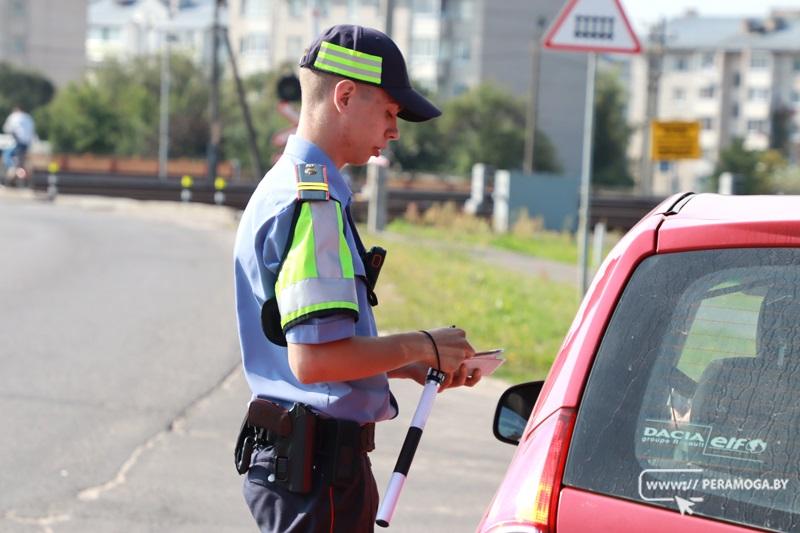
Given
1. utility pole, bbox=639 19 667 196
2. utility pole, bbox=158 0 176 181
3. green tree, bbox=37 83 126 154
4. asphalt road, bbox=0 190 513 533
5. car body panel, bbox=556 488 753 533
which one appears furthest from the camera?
green tree, bbox=37 83 126 154

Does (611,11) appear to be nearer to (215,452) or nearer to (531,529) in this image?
(215,452)

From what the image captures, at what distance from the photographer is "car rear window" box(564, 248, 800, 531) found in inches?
98.0

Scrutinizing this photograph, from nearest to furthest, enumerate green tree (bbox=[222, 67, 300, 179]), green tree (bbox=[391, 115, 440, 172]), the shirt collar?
the shirt collar
green tree (bbox=[222, 67, 300, 179])
green tree (bbox=[391, 115, 440, 172])

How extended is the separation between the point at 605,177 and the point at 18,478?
76.2 meters

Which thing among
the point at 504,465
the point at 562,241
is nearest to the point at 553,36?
the point at 504,465

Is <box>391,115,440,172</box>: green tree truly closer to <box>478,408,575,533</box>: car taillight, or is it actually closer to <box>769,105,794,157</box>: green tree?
<box>769,105,794,157</box>: green tree

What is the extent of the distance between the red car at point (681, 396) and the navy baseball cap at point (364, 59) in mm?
681

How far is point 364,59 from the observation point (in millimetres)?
3084

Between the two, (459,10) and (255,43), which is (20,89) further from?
(459,10)

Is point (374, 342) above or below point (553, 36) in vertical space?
below

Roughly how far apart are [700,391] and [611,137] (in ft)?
266

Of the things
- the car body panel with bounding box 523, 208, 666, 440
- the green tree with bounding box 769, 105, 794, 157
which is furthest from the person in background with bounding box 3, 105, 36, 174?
the green tree with bounding box 769, 105, 794, 157

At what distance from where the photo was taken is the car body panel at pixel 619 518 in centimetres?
245

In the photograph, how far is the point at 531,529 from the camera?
2596 millimetres
